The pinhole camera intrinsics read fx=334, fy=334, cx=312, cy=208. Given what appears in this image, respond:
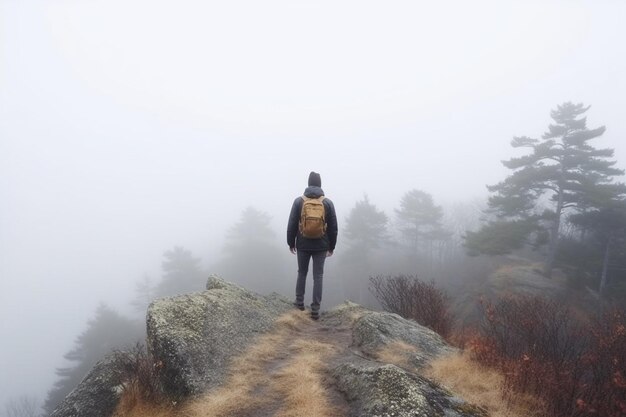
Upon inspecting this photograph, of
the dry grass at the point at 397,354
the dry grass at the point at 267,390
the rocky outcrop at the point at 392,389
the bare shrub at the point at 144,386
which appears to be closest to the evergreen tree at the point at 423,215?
the dry grass at the point at 397,354

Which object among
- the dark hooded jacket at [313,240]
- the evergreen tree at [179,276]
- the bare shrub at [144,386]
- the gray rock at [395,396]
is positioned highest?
the dark hooded jacket at [313,240]

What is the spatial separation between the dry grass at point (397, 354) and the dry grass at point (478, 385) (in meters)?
0.38

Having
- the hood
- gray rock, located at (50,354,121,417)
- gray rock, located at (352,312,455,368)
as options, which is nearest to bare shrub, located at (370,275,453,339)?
gray rock, located at (352,312,455,368)

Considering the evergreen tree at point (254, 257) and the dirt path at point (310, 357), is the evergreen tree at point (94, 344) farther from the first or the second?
the dirt path at point (310, 357)

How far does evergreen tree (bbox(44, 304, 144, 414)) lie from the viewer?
37250 mm

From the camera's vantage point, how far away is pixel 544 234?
24.6m

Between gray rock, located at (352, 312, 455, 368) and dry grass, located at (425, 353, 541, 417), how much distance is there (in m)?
0.46

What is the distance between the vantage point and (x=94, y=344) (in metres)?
40.1

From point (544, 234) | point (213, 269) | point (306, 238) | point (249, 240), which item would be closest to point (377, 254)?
point (249, 240)

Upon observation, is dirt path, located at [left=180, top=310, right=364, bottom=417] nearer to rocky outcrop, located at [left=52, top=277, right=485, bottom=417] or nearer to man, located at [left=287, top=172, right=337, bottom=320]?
rocky outcrop, located at [left=52, top=277, right=485, bottom=417]

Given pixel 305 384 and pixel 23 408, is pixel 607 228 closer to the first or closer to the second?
pixel 305 384

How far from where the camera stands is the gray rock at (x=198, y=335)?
4332 mm

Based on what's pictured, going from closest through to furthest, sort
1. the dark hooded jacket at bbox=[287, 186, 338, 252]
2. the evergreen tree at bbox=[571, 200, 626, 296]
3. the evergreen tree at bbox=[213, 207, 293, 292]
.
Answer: the dark hooded jacket at bbox=[287, 186, 338, 252]
the evergreen tree at bbox=[571, 200, 626, 296]
the evergreen tree at bbox=[213, 207, 293, 292]

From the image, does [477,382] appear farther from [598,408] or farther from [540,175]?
[540,175]
